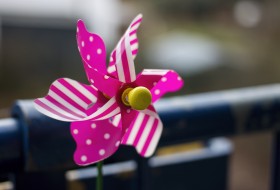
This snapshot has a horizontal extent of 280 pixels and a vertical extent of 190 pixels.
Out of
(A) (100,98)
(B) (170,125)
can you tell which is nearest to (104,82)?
(A) (100,98)

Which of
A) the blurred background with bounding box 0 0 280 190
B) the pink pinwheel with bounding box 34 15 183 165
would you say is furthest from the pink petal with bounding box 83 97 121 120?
the blurred background with bounding box 0 0 280 190

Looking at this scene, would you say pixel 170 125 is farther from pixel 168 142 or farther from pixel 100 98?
pixel 100 98

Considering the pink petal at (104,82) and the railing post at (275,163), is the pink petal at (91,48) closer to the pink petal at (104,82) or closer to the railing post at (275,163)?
the pink petal at (104,82)

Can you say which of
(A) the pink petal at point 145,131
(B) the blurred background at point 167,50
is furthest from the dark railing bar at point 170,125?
(B) the blurred background at point 167,50

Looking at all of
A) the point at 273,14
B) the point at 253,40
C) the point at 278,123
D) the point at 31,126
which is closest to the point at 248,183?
the point at 278,123

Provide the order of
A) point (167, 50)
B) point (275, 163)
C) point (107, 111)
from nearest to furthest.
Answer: point (107, 111) < point (275, 163) < point (167, 50)
